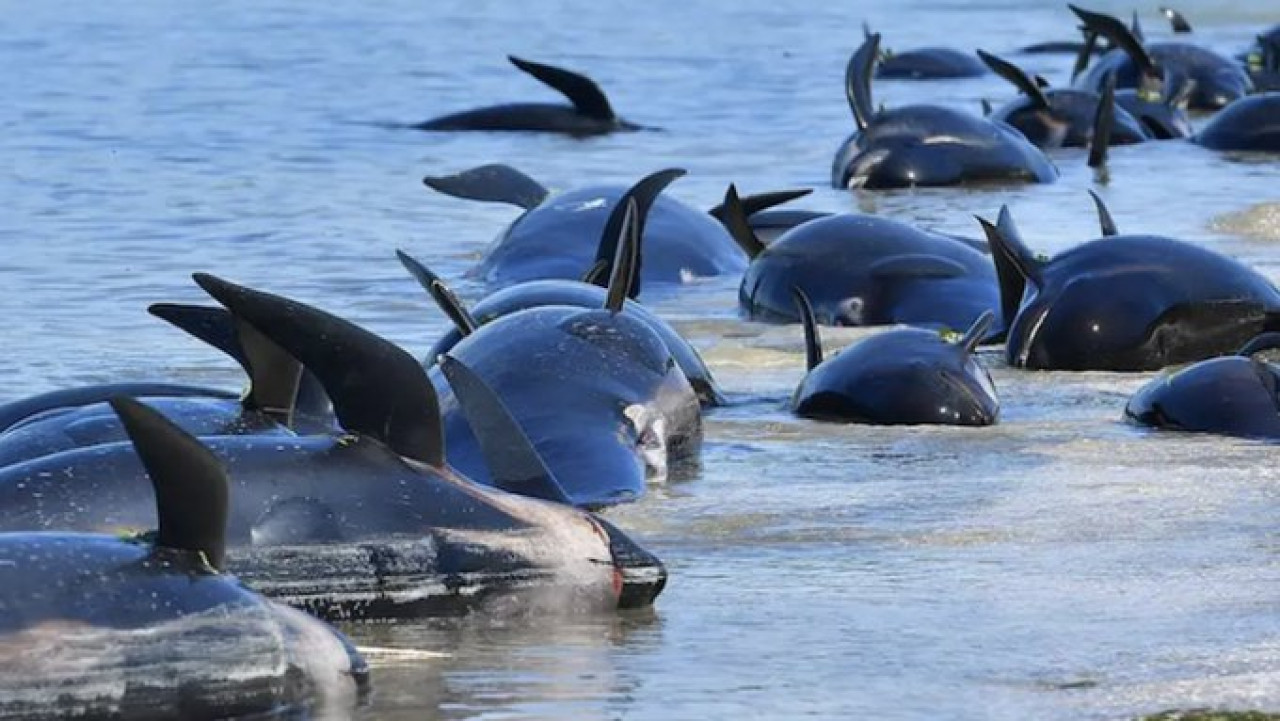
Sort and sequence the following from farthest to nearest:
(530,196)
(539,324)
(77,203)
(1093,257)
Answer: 1. (77,203)
2. (530,196)
3. (1093,257)
4. (539,324)

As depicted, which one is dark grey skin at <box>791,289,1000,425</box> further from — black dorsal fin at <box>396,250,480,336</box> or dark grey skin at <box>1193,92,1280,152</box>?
dark grey skin at <box>1193,92,1280,152</box>

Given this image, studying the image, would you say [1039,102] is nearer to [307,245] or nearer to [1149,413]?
[307,245]

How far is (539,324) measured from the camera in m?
6.84

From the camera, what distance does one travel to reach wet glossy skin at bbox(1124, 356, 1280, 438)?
23.4 ft

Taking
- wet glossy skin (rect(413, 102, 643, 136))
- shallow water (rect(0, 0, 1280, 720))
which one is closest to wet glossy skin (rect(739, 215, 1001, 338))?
shallow water (rect(0, 0, 1280, 720))

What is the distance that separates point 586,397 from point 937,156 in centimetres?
801

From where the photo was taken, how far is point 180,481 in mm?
4172

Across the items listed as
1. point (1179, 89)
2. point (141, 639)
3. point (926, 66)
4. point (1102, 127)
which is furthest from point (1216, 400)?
point (926, 66)

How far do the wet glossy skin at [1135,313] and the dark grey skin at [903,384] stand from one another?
0.79m

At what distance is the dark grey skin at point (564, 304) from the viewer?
24.1ft

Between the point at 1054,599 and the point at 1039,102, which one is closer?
the point at 1054,599

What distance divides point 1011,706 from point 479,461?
197 centimetres

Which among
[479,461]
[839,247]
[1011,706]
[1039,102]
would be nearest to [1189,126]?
[1039,102]

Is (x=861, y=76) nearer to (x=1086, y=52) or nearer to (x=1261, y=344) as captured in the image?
(x=1261, y=344)
